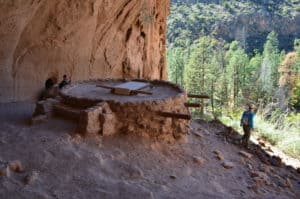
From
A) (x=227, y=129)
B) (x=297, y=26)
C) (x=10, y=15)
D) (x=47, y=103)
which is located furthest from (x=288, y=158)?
(x=297, y=26)

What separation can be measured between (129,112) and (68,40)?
4.50 m

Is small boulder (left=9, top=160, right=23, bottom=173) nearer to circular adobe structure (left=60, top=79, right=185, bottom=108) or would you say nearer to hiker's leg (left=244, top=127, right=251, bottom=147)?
circular adobe structure (left=60, top=79, right=185, bottom=108)

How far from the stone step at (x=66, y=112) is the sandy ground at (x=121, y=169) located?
14 centimetres

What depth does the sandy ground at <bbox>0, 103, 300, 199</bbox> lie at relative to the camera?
3.88m

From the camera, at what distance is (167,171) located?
4.77m

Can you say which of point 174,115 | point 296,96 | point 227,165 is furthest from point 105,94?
point 296,96

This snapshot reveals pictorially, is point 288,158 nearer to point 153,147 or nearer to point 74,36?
point 153,147

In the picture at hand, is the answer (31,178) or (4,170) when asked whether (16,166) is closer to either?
(4,170)

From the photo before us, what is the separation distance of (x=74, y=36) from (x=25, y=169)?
18.5ft

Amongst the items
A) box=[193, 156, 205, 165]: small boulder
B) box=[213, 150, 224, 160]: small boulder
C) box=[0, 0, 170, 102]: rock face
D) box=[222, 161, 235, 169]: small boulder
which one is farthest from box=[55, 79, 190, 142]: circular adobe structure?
box=[0, 0, 170, 102]: rock face

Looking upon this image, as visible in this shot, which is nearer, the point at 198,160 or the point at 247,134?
the point at 198,160

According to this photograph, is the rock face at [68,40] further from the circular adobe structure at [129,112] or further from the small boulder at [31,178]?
the small boulder at [31,178]

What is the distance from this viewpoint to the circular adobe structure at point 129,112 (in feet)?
16.9

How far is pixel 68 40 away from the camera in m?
9.10
